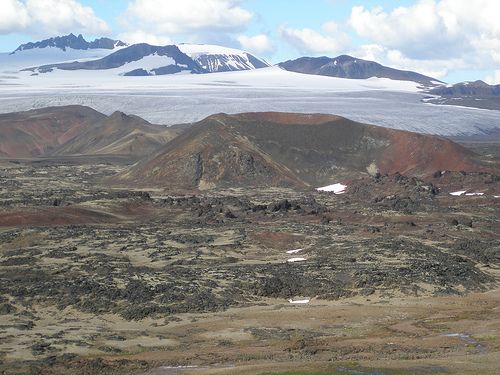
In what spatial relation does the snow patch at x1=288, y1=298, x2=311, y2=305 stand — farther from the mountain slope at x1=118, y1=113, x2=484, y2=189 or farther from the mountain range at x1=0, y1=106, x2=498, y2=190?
the mountain slope at x1=118, y1=113, x2=484, y2=189

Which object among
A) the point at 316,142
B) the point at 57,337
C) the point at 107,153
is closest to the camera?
the point at 57,337

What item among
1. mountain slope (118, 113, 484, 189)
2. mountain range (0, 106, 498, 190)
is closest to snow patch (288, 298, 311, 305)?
mountain range (0, 106, 498, 190)

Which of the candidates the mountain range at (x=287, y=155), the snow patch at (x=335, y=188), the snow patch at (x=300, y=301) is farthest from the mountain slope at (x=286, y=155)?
the snow patch at (x=300, y=301)

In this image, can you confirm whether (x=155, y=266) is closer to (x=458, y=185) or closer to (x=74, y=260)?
(x=74, y=260)

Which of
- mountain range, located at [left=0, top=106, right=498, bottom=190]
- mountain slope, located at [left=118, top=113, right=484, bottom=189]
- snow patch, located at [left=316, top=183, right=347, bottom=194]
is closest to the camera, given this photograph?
snow patch, located at [left=316, top=183, right=347, bottom=194]

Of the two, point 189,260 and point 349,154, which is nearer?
point 189,260

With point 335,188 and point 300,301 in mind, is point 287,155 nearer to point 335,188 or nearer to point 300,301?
point 335,188

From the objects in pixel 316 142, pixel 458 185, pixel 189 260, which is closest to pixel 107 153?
pixel 316 142

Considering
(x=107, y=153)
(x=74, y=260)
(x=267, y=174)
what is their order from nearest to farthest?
(x=74, y=260)
(x=267, y=174)
(x=107, y=153)
